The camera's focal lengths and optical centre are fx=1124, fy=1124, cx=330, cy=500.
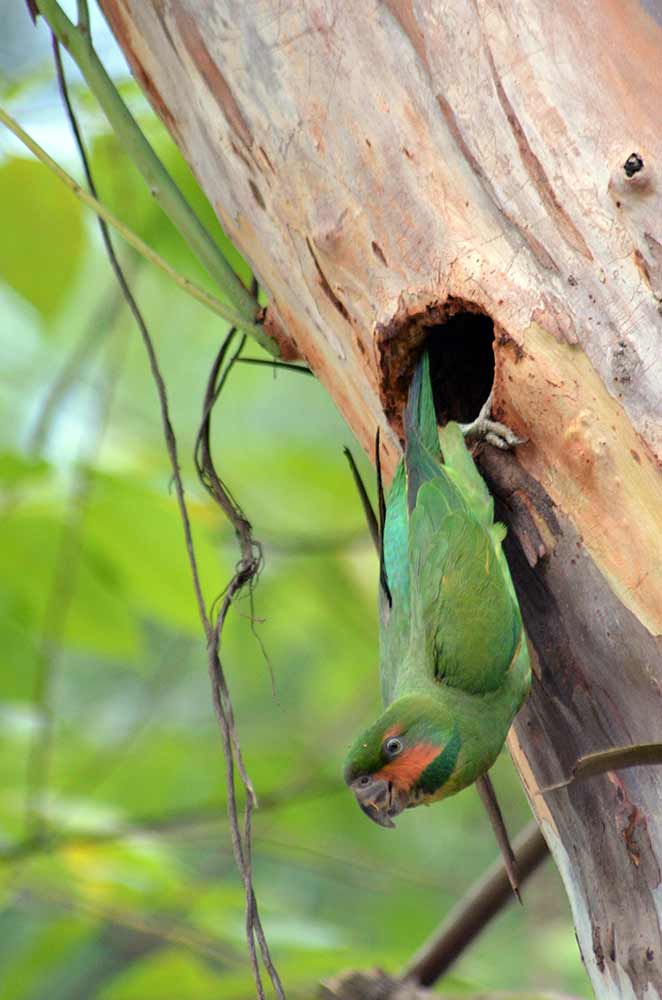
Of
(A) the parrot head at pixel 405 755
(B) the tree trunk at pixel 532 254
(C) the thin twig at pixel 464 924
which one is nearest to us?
(B) the tree trunk at pixel 532 254

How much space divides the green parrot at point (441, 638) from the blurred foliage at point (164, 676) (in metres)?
0.38

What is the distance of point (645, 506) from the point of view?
5.88ft

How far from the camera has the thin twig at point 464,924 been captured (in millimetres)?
2742

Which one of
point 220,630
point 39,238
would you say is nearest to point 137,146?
point 39,238

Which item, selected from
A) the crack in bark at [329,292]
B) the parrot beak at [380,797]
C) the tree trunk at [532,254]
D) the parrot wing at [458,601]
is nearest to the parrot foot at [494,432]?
the tree trunk at [532,254]

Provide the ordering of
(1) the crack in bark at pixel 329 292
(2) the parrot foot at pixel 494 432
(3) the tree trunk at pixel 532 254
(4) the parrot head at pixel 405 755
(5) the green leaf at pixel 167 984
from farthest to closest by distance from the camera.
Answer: (5) the green leaf at pixel 167 984
(4) the parrot head at pixel 405 755
(1) the crack in bark at pixel 329 292
(2) the parrot foot at pixel 494 432
(3) the tree trunk at pixel 532 254

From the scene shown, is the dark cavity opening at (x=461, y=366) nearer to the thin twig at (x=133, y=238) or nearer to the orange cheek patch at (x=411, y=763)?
the thin twig at (x=133, y=238)

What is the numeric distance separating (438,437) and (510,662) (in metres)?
0.51

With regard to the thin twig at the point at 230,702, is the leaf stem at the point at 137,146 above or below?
above

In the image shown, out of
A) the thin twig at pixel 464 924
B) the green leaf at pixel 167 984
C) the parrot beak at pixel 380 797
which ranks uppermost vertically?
the parrot beak at pixel 380 797

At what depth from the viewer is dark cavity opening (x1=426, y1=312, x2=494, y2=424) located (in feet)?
7.68

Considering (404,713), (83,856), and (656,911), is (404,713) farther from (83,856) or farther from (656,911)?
(83,856)

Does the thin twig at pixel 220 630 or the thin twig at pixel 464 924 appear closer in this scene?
the thin twig at pixel 220 630

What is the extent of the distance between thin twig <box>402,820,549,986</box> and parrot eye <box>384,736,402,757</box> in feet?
2.15
